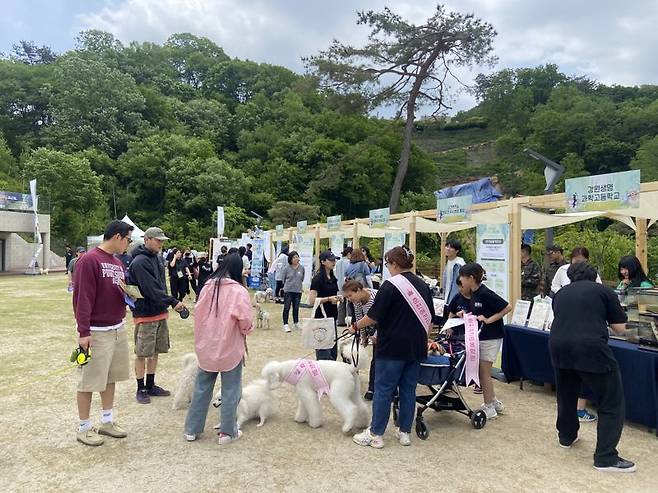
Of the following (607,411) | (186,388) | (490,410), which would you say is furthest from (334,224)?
(607,411)

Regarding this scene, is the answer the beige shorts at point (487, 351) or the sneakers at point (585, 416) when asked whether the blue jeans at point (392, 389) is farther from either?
the sneakers at point (585, 416)

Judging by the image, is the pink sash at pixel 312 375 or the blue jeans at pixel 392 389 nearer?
the blue jeans at pixel 392 389

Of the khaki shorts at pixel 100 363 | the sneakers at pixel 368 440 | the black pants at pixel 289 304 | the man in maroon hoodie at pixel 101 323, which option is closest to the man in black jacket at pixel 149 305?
the man in maroon hoodie at pixel 101 323

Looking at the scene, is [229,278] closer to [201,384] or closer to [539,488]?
[201,384]

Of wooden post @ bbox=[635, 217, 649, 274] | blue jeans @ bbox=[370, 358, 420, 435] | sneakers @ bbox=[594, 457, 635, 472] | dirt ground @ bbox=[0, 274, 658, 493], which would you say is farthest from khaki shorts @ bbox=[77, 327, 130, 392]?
wooden post @ bbox=[635, 217, 649, 274]

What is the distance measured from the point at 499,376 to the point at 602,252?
1030 cm

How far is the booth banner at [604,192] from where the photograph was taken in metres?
4.97

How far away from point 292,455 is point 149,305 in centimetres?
199

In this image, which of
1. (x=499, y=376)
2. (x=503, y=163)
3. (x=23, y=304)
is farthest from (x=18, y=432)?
(x=503, y=163)

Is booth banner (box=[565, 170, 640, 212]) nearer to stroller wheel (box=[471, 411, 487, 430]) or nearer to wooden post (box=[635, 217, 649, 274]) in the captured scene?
wooden post (box=[635, 217, 649, 274])

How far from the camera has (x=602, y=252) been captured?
14.0 metres

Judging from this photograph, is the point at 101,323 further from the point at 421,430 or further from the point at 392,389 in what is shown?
the point at 421,430

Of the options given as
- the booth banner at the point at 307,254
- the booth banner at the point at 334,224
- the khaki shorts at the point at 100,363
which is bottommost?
the khaki shorts at the point at 100,363

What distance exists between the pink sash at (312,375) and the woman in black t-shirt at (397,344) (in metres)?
0.54
